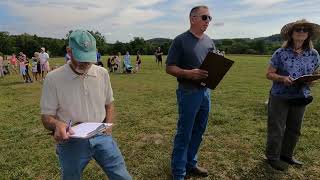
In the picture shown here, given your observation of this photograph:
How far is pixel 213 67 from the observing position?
189 inches

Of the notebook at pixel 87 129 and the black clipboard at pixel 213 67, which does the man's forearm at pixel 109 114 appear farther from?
the black clipboard at pixel 213 67

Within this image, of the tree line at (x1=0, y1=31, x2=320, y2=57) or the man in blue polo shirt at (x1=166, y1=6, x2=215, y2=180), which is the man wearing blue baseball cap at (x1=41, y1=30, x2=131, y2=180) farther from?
the tree line at (x1=0, y1=31, x2=320, y2=57)

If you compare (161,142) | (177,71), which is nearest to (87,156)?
(177,71)

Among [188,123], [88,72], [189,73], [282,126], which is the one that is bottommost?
[282,126]

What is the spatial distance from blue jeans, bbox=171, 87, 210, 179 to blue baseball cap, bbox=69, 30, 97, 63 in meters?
1.93

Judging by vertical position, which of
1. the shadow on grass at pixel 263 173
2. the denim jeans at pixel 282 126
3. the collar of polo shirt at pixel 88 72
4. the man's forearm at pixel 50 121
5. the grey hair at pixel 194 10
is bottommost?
the shadow on grass at pixel 263 173

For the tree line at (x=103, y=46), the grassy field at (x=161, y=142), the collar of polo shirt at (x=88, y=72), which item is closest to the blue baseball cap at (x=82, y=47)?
the collar of polo shirt at (x=88, y=72)

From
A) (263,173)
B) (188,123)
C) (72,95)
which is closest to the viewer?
(72,95)

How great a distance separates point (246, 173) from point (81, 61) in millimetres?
3404

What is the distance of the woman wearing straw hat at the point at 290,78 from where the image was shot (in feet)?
17.5

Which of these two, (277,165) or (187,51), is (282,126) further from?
(187,51)

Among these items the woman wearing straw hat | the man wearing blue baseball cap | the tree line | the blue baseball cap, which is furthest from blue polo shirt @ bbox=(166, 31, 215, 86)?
the tree line

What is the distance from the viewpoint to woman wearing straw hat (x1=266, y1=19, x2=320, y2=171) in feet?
17.5

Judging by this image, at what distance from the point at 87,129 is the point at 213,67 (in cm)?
214
